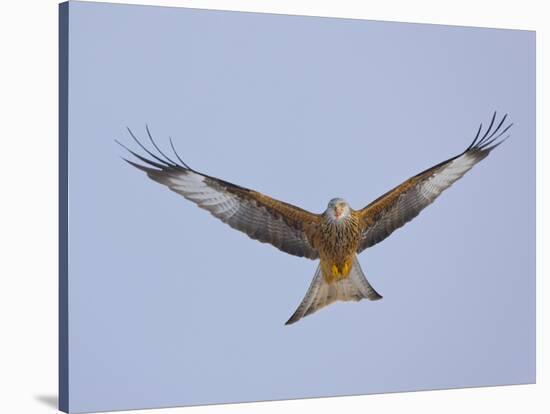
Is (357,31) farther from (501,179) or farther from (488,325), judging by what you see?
(488,325)

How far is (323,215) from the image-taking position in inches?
309

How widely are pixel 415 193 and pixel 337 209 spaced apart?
0.50 m

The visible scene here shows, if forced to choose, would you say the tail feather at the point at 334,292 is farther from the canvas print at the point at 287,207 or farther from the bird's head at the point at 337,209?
the bird's head at the point at 337,209

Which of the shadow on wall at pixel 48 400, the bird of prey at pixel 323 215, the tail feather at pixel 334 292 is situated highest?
the bird of prey at pixel 323 215

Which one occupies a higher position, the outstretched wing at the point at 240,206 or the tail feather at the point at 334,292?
the outstretched wing at the point at 240,206

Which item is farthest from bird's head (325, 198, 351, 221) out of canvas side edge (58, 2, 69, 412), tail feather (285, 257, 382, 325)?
canvas side edge (58, 2, 69, 412)

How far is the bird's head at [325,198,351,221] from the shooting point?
7.87 meters

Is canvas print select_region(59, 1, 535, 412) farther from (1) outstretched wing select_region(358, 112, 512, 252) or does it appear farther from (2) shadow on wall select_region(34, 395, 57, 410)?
(2) shadow on wall select_region(34, 395, 57, 410)

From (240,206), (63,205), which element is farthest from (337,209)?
(63,205)

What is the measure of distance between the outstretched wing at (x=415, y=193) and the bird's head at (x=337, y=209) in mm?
97

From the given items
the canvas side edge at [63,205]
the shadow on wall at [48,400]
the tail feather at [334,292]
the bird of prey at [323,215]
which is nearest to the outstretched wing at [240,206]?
the bird of prey at [323,215]

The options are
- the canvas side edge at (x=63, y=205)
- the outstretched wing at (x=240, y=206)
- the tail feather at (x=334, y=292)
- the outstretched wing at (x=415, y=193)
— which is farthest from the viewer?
the outstretched wing at (x=415, y=193)


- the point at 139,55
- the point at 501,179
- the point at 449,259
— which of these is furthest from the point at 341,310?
the point at 139,55

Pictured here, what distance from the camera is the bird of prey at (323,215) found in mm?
7496
